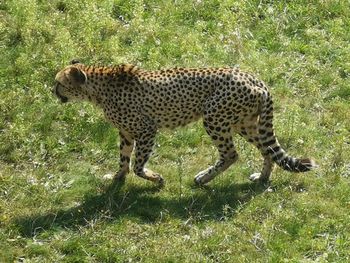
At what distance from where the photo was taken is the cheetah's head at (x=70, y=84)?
9078mm

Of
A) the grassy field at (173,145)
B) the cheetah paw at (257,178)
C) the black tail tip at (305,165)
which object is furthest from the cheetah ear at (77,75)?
the black tail tip at (305,165)

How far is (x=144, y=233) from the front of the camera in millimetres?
8172

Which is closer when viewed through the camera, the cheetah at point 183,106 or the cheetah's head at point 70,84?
the cheetah at point 183,106

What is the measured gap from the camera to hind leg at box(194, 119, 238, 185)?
884 centimetres

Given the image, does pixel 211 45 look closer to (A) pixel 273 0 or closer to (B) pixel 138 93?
(A) pixel 273 0

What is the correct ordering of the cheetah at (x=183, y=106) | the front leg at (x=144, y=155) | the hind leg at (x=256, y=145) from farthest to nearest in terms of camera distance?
1. the hind leg at (x=256, y=145)
2. the front leg at (x=144, y=155)
3. the cheetah at (x=183, y=106)

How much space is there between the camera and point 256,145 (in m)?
9.17

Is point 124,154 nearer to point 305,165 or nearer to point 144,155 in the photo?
point 144,155

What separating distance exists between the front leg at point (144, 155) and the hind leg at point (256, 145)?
38.8 inches

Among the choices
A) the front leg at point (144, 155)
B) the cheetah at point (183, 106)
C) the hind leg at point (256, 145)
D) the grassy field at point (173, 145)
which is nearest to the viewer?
the grassy field at point (173, 145)

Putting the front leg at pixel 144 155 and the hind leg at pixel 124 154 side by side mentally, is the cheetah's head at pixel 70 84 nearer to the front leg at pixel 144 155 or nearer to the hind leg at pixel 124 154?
the hind leg at pixel 124 154

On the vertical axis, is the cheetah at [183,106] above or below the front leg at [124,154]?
above

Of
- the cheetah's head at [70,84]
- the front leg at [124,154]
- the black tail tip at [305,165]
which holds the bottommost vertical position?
the front leg at [124,154]

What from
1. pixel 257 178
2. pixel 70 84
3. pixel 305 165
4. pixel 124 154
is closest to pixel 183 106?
pixel 124 154
